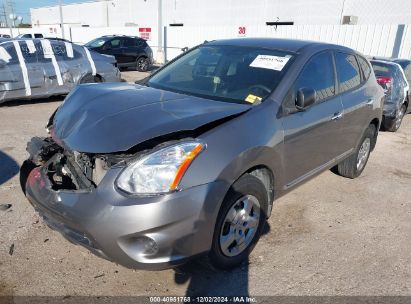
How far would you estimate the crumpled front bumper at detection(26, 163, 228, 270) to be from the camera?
2322 millimetres

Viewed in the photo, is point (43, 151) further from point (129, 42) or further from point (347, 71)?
point (129, 42)

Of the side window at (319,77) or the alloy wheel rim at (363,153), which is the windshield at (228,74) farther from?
the alloy wheel rim at (363,153)

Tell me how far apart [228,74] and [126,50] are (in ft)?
51.5

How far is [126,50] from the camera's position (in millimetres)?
18203

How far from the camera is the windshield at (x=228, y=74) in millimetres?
3357

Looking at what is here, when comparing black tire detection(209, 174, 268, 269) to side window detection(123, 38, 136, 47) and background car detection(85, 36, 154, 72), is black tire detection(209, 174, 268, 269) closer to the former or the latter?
background car detection(85, 36, 154, 72)

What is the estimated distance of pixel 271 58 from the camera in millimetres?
3615

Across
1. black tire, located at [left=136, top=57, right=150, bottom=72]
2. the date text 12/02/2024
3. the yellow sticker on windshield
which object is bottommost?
black tire, located at [left=136, top=57, right=150, bottom=72]

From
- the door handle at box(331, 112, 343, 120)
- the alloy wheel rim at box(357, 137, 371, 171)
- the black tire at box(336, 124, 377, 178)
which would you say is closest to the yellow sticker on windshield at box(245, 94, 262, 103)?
the door handle at box(331, 112, 343, 120)

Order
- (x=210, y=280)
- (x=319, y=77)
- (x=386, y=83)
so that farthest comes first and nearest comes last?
(x=386, y=83) → (x=319, y=77) → (x=210, y=280)

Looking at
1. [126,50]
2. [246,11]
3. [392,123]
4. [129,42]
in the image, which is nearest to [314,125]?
[392,123]

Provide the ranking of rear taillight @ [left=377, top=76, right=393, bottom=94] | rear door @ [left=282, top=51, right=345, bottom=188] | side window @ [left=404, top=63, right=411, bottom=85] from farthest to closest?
side window @ [left=404, top=63, right=411, bottom=85], rear taillight @ [left=377, top=76, right=393, bottom=94], rear door @ [left=282, top=51, right=345, bottom=188]

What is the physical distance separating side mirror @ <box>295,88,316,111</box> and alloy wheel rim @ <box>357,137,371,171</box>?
2085 mm

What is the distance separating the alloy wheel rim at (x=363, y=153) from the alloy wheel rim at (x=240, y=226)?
103 inches
